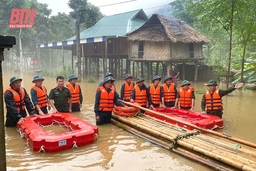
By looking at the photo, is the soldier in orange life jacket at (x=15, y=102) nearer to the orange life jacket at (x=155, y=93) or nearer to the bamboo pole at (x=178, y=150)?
the bamboo pole at (x=178, y=150)

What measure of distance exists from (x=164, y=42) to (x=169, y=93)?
37.1 feet

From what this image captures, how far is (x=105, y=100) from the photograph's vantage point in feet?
21.9

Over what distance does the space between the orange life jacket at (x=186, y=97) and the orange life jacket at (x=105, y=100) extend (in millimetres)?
2252

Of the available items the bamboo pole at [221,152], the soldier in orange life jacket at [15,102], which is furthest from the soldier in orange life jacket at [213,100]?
the soldier in orange life jacket at [15,102]

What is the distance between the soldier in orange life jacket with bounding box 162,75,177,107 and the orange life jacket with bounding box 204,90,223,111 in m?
1.23

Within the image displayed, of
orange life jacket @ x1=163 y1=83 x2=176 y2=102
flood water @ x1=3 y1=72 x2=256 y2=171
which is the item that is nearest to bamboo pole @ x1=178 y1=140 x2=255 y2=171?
flood water @ x1=3 y1=72 x2=256 y2=171

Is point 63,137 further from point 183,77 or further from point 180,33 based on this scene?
point 183,77

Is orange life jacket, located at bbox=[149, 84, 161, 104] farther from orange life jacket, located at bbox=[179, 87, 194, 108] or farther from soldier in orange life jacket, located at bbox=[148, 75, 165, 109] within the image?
orange life jacket, located at bbox=[179, 87, 194, 108]

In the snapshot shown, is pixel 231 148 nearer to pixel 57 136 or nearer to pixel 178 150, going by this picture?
pixel 178 150

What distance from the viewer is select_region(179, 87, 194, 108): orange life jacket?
25.0ft

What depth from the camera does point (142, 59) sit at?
19750 millimetres

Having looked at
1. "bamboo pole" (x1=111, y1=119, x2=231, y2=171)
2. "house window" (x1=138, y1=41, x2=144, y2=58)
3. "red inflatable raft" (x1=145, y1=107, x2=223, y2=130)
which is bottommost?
"bamboo pole" (x1=111, y1=119, x2=231, y2=171)

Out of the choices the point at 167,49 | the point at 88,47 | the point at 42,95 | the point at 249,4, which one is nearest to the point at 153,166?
the point at 42,95

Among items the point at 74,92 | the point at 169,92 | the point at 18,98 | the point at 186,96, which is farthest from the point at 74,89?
the point at 186,96
